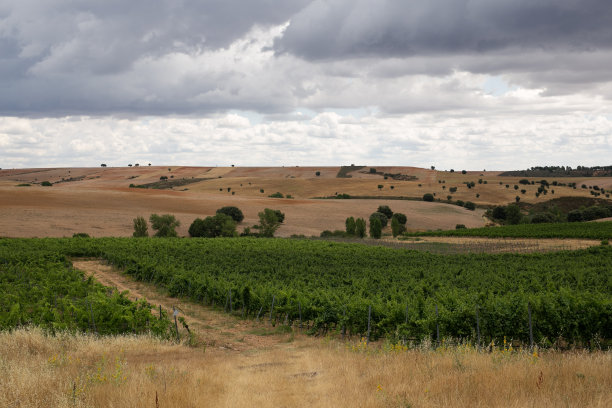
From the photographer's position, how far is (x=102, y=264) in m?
45.3

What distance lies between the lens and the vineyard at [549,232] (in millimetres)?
66875

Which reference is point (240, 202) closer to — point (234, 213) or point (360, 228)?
point (234, 213)

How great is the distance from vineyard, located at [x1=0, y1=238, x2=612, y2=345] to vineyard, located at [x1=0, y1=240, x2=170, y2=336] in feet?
0.27

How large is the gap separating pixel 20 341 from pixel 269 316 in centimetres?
1102

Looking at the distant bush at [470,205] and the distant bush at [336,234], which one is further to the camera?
the distant bush at [470,205]

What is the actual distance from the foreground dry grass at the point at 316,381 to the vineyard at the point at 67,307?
4955 mm

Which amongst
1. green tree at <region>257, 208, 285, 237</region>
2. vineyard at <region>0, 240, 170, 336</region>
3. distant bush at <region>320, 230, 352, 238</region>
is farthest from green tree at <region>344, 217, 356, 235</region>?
vineyard at <region>0, 240, 170, 336</region>

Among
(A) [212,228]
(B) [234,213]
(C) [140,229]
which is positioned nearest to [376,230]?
(B) [234,213]

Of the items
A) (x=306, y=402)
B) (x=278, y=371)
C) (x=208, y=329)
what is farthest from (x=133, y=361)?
(x=208, y=329)

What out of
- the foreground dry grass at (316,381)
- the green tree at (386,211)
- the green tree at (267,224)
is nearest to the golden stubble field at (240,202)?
the green tree at (386,211)

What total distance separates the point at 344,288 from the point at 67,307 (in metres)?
13.5

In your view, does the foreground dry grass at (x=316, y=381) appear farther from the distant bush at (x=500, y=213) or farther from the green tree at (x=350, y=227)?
the distant bush at (x=500, y=213)

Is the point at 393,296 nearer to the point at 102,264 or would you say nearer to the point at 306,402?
the point at 306,402

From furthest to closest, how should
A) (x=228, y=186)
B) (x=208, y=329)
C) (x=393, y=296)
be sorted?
(x=228, y=186), (x=393, y=296), (x=208, y=329)
